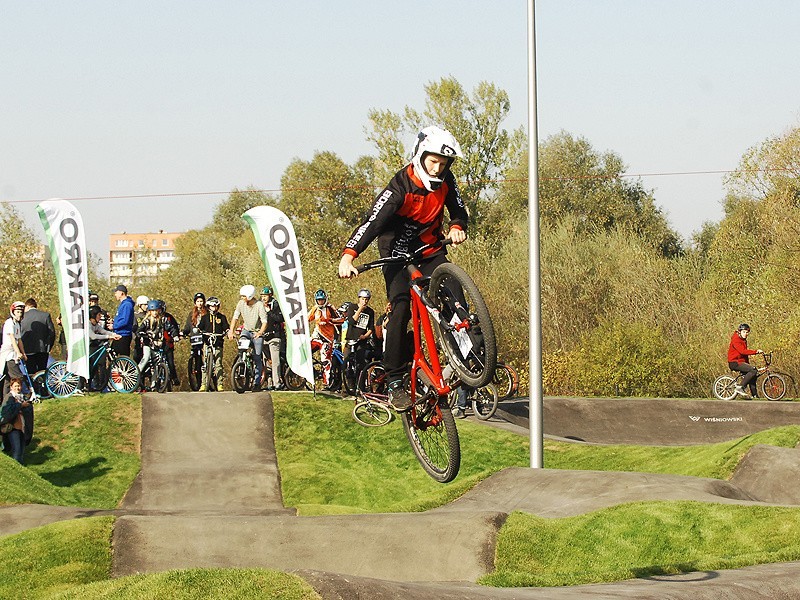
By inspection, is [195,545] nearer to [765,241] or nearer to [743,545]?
[743,545]

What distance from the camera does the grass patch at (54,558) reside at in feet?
45.4

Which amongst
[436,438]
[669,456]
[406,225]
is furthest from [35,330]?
[406,225]

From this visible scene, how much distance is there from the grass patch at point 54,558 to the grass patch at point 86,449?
16.1 ft

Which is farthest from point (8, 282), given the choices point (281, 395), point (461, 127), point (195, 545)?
point (195, 545)

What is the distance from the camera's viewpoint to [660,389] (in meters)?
35.0

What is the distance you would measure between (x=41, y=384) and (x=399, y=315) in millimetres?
17718

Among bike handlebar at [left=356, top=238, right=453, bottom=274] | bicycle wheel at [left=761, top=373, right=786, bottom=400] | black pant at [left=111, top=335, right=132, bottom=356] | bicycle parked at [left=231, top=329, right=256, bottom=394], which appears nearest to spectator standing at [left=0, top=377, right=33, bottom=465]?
black pant at [left=111, top=335, right=132, bottom=356]

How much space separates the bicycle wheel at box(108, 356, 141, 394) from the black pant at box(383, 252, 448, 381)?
16354mm

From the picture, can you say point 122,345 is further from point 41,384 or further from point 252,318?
point 252,318

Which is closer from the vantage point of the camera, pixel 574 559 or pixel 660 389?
pixel 574 559

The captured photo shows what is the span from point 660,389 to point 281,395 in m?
16.0

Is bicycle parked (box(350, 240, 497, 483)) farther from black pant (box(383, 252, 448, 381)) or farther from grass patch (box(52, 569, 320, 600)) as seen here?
grass patch (box(52, 569, 320, 600))

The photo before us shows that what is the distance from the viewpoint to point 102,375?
23.9 meters

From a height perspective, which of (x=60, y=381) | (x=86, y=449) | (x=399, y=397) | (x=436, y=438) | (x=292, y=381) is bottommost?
(x=86, y=449)
